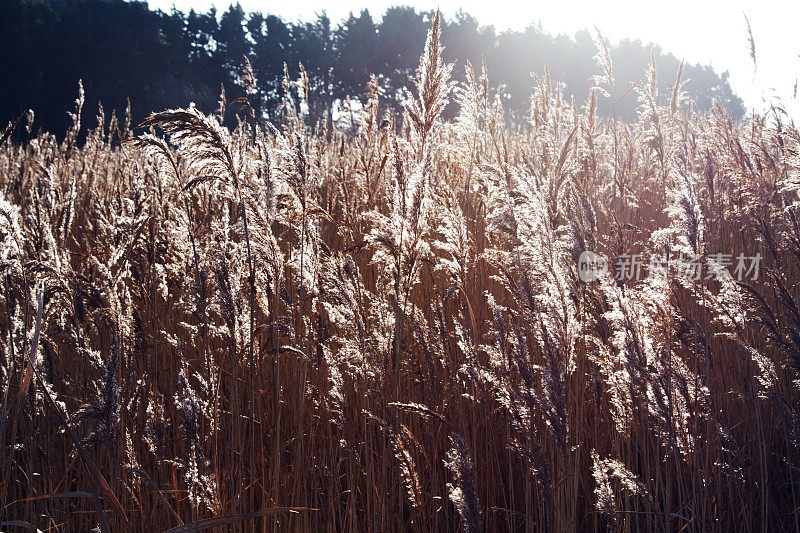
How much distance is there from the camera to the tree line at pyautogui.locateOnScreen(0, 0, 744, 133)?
90.4ft

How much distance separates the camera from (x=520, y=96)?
140 feet

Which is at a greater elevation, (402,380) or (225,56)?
(225,56)

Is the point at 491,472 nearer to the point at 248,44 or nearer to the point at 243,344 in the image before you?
the point at 243,344

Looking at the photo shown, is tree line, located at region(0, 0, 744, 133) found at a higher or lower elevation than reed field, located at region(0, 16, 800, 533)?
higher

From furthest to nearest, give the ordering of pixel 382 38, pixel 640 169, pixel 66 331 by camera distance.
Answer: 1. pixel 382 38
2. pixel 640 169
3. pixel 66 331

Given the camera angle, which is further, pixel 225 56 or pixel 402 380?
pixel 225 56

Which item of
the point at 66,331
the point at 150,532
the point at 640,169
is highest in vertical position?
the point at 640,169

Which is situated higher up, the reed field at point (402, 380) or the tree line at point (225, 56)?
the tree line at point (225, 56)

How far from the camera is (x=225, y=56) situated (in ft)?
124

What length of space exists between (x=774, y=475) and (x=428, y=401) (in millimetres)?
1161

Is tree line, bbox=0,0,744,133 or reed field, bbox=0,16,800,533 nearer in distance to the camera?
reed field, bbox=0,16,800,533

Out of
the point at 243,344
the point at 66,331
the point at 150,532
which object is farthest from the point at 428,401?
the point at 66,331

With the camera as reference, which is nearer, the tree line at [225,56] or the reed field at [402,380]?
the reed field at [402,380]

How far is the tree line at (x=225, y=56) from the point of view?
27.5 meters
